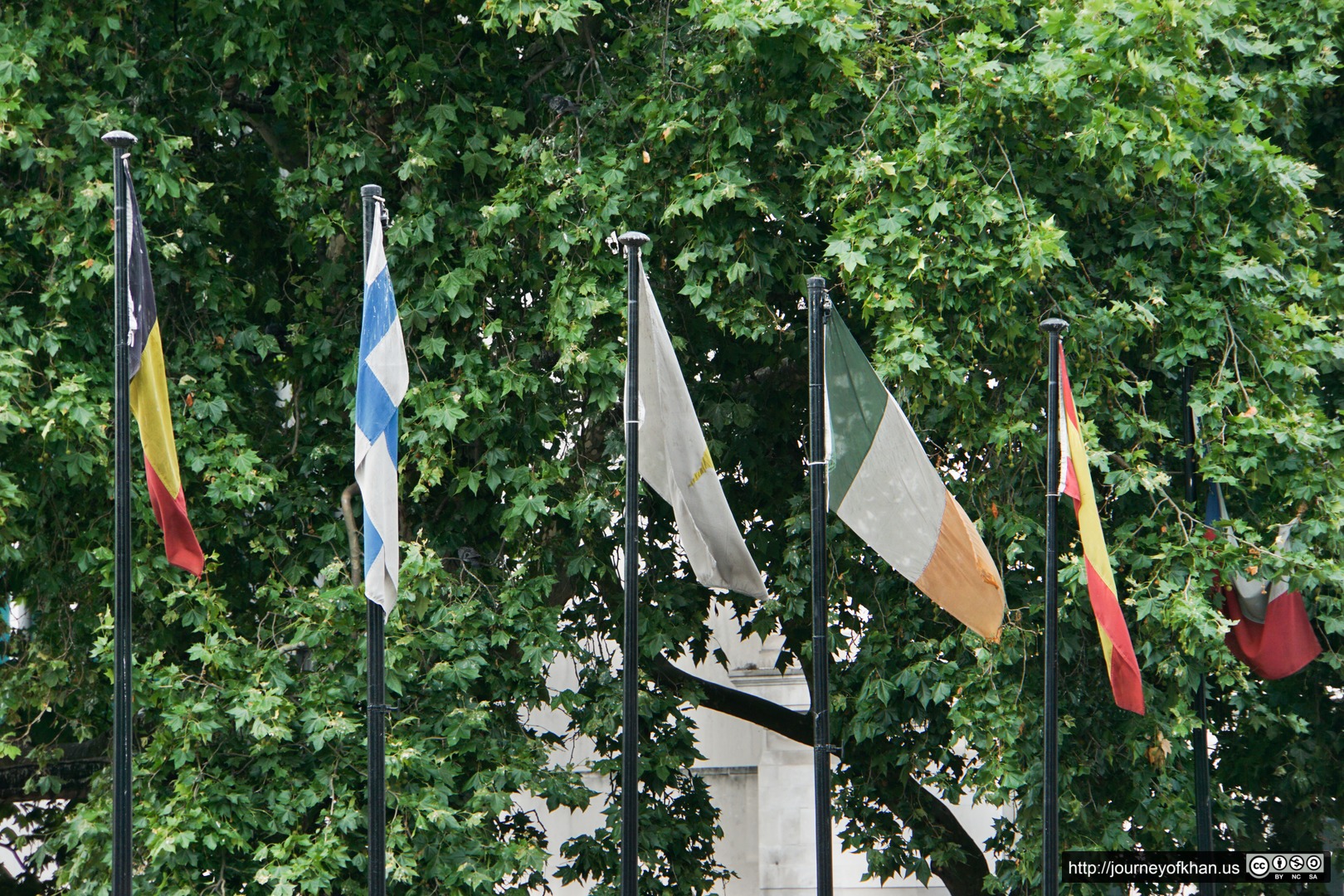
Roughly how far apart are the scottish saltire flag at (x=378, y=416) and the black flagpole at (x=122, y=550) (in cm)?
116

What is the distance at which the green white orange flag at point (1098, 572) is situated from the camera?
29.5ft

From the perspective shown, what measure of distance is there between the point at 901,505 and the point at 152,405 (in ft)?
13.4

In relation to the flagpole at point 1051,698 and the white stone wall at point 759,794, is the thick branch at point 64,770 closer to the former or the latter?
the flagpole at point 1051,698

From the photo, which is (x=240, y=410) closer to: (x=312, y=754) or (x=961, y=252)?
(x=312, y=754)

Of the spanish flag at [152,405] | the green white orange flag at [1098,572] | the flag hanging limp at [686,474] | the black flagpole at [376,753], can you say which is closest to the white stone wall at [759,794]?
the green white orange flag at [1098,572]

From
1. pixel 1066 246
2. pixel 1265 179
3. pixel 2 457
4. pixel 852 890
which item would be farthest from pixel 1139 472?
pixel 852 890

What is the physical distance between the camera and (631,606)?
8.31 meters

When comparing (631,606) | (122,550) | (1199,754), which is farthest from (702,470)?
(1199,754)

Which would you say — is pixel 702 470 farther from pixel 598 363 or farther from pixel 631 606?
pixel 598 363

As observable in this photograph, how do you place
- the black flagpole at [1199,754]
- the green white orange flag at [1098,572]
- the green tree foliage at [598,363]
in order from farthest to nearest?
the black flagpole at [1199,754]
the green tree foliage at [598,363]
the green white orange flag at [1098,572]

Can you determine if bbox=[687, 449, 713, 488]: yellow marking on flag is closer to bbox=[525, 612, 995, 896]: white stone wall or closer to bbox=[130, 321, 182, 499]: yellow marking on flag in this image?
bbox=[130, 321, 182, 499]: yellow marking on flag

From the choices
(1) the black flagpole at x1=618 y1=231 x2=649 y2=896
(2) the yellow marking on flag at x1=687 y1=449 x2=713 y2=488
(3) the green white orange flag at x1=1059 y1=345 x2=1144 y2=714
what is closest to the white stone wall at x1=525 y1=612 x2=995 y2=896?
(3) the green white orange flag at x1=1059 y1=345 x2=1144 y2=714

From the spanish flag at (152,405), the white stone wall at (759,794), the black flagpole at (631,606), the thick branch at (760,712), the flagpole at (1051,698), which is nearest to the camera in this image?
the spanish flag at (152,405)

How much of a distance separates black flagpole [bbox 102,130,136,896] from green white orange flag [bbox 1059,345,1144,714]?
5.11 meters
